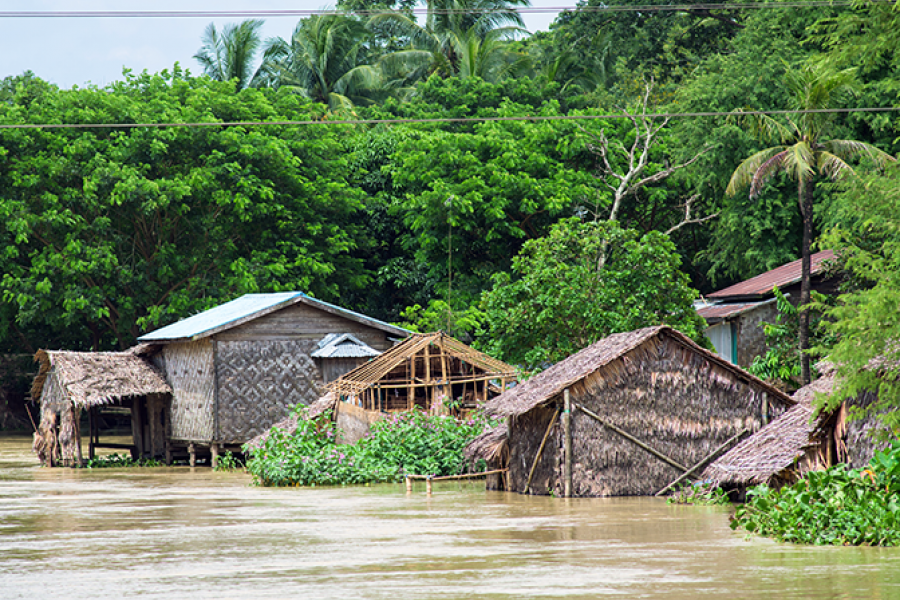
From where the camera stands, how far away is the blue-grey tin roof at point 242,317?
1117 inches

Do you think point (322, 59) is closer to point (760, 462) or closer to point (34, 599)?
point (760, 462)

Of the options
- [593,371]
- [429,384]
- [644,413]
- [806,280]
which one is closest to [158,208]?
[429,384]

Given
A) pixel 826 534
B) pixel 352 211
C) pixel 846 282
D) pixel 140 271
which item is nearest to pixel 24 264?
pixel 140 271

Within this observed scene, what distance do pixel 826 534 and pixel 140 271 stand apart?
28657mm

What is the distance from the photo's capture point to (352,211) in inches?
1577

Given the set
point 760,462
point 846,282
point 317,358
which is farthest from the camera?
point 317,358

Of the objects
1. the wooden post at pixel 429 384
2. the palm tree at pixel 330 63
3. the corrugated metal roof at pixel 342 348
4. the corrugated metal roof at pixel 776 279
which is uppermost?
the palm tree at pixel 330 63

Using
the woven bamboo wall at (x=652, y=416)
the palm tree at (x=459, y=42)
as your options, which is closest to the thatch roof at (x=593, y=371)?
the woven bamboo wall at (x=652, y=416)

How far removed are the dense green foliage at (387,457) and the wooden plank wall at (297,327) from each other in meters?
5.45

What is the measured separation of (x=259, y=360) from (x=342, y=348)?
2046 millimetres

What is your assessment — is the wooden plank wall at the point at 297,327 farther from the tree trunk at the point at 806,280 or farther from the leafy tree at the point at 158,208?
the tree trunk at the point at 806,280

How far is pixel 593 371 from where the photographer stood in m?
19.1

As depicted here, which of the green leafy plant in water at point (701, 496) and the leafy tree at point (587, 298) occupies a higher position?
the leafy tree at point (587, 298)

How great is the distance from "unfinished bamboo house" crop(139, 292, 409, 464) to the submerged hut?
133 cm
